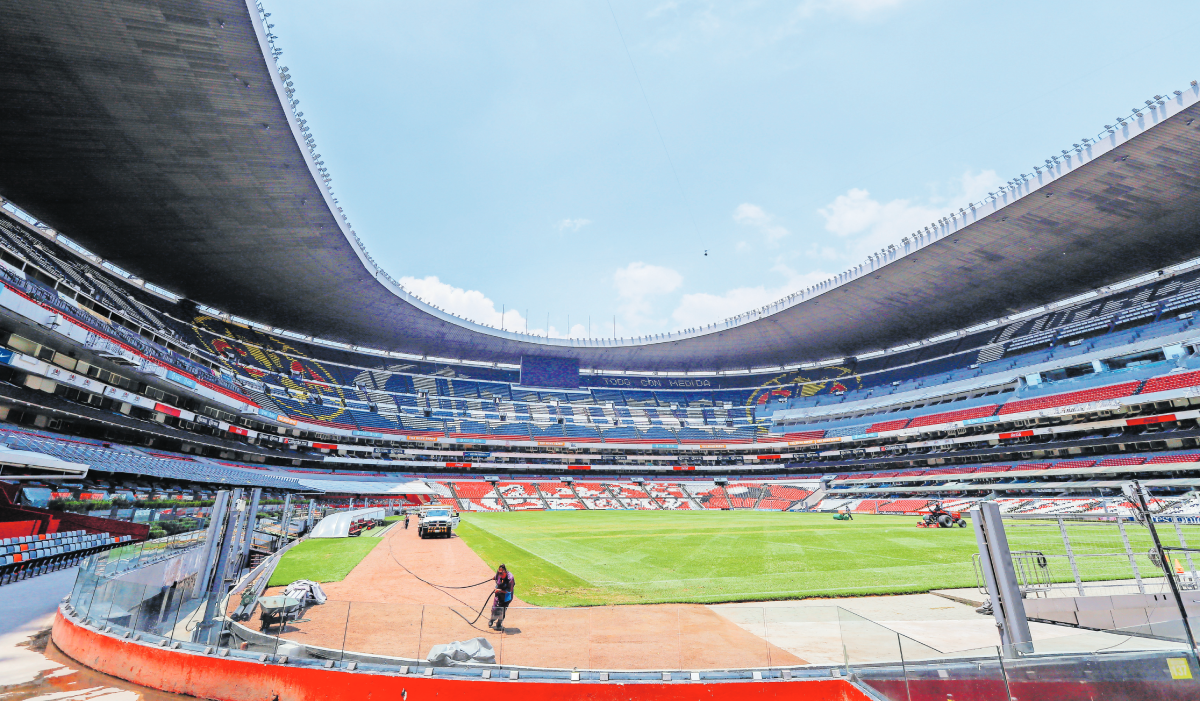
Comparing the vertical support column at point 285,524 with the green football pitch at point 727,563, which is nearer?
the green football pitch at point 727,563

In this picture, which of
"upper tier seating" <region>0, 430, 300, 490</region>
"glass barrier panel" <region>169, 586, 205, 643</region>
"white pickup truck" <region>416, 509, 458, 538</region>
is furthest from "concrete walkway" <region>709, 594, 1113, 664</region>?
"upper tier seating" <region>0, 430, 300, 490</region>

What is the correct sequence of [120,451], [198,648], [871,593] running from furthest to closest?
[120,451]
[871,593]
[198,648]

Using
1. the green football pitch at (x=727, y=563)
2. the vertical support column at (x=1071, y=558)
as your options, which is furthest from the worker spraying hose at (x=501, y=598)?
the vertical support column at (x=1071, y=558)

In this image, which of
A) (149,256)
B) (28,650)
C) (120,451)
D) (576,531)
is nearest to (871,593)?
(28,650)

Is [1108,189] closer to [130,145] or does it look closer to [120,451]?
[130,145]

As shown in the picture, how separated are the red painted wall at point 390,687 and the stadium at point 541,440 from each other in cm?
5

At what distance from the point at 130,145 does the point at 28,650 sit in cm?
2597

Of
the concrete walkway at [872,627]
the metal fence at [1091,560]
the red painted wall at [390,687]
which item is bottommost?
the red painted wall at [390,687]

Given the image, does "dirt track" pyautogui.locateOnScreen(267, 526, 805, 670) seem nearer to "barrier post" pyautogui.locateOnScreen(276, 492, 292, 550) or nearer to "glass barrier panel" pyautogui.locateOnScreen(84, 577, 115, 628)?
"glass barrier panel" pyautogui.locateOnScreen(84, 577, 115, 628)

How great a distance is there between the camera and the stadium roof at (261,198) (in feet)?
69.2

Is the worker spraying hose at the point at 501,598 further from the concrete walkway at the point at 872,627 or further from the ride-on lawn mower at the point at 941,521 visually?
the ride-on lawn mower at the point at 941,521

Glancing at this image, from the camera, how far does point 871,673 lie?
6.24 metres

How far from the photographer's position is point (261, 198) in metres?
30.6

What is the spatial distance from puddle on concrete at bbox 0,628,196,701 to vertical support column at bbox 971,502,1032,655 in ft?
34.9
